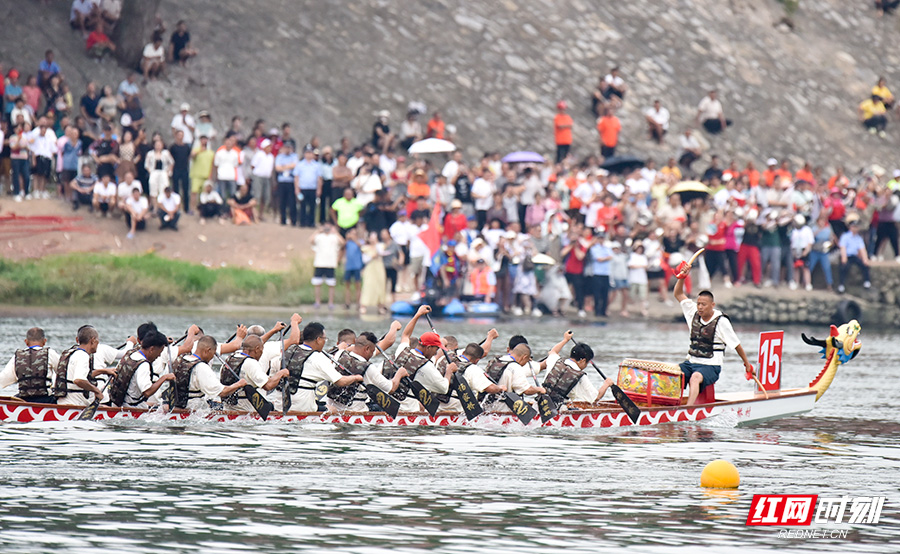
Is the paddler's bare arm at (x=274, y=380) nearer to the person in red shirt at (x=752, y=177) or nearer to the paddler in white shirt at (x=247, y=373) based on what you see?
the paddler in white shirt at (x=247, y=373)

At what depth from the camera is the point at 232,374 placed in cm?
1753

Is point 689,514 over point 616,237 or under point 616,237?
under

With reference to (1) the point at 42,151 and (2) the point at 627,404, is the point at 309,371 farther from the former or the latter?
(1) the point at 42,151

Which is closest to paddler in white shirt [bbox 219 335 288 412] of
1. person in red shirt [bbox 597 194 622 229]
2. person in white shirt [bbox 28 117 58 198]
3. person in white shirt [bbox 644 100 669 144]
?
person in white shirt [bbox 28 117 58 198]

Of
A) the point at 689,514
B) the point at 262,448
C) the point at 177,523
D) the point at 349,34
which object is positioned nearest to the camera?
the point at 177,523

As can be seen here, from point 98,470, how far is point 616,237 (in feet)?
63.9

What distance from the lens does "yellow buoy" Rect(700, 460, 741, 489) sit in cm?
1417

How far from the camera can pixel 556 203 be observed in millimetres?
32344

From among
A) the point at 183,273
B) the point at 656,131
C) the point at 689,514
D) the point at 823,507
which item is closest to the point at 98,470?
the point at 689,514

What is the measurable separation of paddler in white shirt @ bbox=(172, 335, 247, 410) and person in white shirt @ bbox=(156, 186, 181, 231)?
47.7 feet

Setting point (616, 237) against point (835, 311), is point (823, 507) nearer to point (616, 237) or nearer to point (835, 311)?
point (616, 237)

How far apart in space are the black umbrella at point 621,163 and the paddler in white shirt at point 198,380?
21.1 m

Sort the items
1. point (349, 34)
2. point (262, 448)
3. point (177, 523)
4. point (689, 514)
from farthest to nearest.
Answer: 1. point (349, 34)
2. point (262, 448)
3. point (689, 514)
4. point (177, 523)

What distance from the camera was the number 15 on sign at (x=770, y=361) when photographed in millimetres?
19234
